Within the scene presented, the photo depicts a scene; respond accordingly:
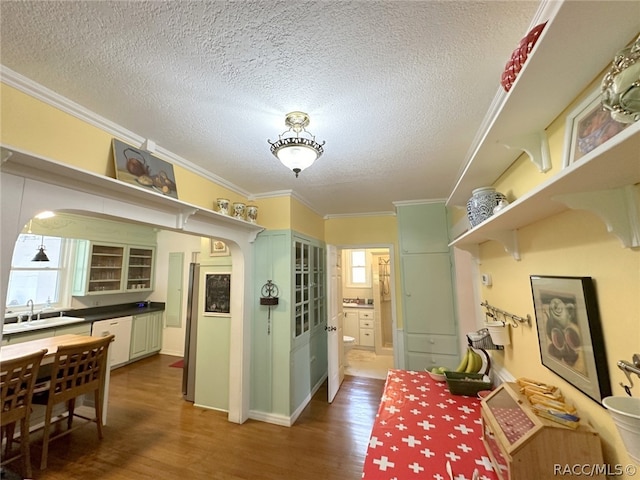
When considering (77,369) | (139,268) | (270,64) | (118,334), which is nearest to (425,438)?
(270,64)

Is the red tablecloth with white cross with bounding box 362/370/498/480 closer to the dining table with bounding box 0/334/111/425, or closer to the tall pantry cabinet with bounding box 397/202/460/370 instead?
the tall pantry cabinet with bounding box 397/202/460/370

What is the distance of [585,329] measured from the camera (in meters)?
0.95

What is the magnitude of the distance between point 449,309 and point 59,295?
6.06 m

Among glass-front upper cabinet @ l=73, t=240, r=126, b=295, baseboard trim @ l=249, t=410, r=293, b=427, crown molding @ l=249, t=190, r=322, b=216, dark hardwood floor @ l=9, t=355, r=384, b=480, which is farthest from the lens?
glass-front upper cabinet @ l=73, t=240, r=126, b=295

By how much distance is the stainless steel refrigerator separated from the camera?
3.38 metres

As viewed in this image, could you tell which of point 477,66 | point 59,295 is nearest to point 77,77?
point 477,66

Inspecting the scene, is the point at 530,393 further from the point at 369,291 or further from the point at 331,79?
the point at 369,291

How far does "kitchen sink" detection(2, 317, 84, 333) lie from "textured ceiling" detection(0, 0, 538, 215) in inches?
129

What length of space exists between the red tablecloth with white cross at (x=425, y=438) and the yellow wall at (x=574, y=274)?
0.43 meters

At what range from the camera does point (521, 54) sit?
0.92 m

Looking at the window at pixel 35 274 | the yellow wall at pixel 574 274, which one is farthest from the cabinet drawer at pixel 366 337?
the window at pixel 35 274

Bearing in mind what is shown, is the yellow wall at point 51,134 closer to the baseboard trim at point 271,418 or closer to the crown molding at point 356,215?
the baseboard trim at point 271,418

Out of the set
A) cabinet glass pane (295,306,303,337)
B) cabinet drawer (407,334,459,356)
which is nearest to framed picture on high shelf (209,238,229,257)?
cabinet glass pane (295,306,303,337)

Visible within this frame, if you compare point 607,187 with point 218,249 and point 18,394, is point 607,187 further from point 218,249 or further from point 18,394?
point 18,394
